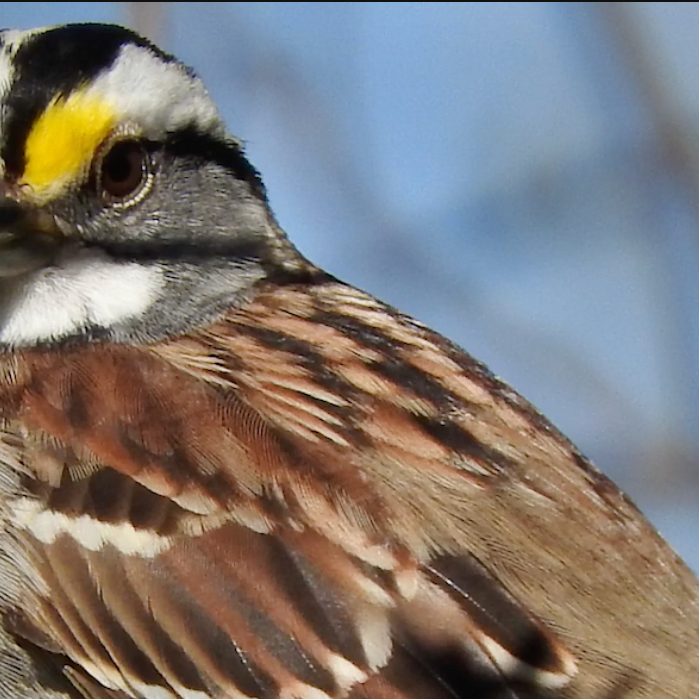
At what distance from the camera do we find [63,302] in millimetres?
3816

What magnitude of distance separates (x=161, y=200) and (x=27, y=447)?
941 millimetres

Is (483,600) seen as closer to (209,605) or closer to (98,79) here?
(209,605)

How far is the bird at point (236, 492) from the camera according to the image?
3217 mm

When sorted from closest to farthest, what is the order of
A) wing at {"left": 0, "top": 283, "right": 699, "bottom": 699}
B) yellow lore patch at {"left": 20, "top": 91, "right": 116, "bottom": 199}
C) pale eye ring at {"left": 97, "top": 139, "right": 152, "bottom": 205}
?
wing at {"left": 0, "top": 283, "right": 699, "bottom": 699} < yellow lore patch at {"left": 20, "top": 91, "right": 116, "bottom": 199} < pale eye ring at {"left": 97, "top": 139, "right": 152, "bottom": 205}

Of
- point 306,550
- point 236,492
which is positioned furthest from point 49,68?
point 306,550

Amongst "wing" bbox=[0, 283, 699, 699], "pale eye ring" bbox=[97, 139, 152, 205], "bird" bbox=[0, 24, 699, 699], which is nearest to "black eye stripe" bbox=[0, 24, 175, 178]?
"bird" bbox=[0, 24, 699, 699]

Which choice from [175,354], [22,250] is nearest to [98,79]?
[22,250]

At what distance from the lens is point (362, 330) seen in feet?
13.6

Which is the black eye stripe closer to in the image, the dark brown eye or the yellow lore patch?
the yellow lore patch

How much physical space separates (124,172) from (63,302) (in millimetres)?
436

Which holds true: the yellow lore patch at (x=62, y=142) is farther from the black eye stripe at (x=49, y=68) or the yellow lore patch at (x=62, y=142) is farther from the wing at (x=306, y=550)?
Result: the wing at (x=306, y=550)

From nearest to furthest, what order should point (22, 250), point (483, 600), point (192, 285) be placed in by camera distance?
point (483, 600), point (22, 250), point (192, 285)

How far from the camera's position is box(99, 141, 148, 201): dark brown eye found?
3.90 meters

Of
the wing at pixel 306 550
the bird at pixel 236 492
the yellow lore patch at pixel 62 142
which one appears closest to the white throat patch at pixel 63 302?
the bird at pixel 236 492
